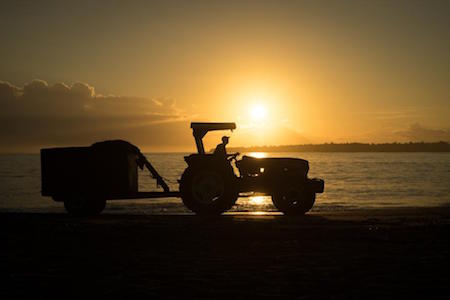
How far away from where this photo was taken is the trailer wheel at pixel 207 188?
1378 cm

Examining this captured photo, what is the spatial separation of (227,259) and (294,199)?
6.71 meters

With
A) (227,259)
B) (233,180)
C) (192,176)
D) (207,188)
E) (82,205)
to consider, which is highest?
(192,176)

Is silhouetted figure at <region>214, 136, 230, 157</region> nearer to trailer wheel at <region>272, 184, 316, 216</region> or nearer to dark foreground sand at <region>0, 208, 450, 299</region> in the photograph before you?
trailer wheel at <region>272, 184, 316, 216</region>

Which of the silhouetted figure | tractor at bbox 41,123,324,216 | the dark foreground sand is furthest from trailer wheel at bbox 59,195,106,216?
the silhouetted figure

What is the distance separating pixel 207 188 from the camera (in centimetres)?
1398

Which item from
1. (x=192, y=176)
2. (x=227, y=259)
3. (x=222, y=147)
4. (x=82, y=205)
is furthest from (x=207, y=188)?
(x=227, y=259)

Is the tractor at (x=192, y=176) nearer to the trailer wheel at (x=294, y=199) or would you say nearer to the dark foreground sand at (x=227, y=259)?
the trailer wheel at (x=294, y=199)

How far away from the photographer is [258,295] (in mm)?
5680

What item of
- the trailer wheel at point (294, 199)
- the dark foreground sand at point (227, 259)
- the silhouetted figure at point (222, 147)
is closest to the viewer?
the dark foreground sand at point (227, 259)

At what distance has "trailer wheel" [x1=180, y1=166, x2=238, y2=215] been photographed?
45.2 ft

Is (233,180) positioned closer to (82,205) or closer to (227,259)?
(82,205)

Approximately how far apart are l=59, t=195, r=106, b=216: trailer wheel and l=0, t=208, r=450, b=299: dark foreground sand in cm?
214

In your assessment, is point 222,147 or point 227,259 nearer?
point 227,259

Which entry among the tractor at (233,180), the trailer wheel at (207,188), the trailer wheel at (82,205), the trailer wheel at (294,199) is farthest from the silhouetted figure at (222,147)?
the trailer wheel at (82,205)
